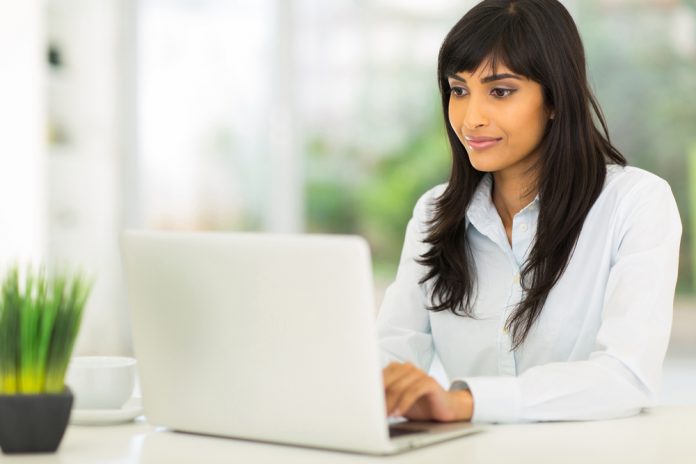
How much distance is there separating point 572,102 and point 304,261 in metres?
0.84

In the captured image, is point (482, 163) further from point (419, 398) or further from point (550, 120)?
point (419, 398)

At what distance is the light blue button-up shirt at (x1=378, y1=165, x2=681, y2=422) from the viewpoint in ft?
5.07

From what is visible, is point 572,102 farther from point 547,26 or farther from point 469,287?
point 469,287

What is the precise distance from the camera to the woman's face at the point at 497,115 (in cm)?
188

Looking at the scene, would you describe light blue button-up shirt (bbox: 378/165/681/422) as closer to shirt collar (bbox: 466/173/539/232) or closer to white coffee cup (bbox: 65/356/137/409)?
shirt collar (bbox: 466/173/539/232)

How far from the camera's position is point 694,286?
Answer: 5.96 metres

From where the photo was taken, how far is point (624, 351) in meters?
1.62

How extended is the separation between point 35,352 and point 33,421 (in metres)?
0.09

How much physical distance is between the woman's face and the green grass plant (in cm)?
84

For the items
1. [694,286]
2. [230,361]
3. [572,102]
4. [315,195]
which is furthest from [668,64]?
[230,361]

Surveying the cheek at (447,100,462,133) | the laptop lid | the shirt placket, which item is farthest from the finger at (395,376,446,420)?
the cheek at (447,100,462,133)

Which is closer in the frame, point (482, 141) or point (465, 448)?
point (465, 448)

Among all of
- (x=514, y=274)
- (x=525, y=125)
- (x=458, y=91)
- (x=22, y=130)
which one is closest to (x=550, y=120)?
(x=525, y=125)

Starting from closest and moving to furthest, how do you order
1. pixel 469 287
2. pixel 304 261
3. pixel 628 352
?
pixel 304 261 < pixel 628 352 < pixel 469 287
